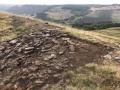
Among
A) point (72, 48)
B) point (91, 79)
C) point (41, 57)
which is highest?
point (72, 48)

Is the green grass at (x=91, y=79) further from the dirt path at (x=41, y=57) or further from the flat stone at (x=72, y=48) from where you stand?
the flat stone at (x=72, y=48)

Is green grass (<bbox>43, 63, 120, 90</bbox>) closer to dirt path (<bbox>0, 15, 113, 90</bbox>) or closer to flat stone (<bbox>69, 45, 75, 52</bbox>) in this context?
dirt path (<bbox>0, 15, 113, 90</bbox>)

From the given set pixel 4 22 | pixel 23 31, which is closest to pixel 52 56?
pixel 23 31

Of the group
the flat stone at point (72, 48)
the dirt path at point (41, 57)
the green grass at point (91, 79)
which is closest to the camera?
the green grass at point (91, 79)

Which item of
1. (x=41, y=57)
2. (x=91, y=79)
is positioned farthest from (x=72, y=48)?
(x=91, y=79)

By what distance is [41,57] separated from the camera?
69.2 ft

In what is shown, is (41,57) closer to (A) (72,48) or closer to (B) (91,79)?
(A) (72,48)

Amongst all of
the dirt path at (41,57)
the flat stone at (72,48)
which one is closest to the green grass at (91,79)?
the dirt path at (41,57)

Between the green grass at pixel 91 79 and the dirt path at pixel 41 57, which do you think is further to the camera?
the dirt path at pixel 41 57

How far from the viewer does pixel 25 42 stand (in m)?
25.2

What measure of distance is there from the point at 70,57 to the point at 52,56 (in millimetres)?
1609

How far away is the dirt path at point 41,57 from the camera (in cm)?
1794

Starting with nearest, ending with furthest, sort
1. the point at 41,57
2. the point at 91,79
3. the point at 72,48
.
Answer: the point at 91,79
the point at 41,57
the point at 72,48

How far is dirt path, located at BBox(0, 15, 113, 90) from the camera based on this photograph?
58.9 feet
